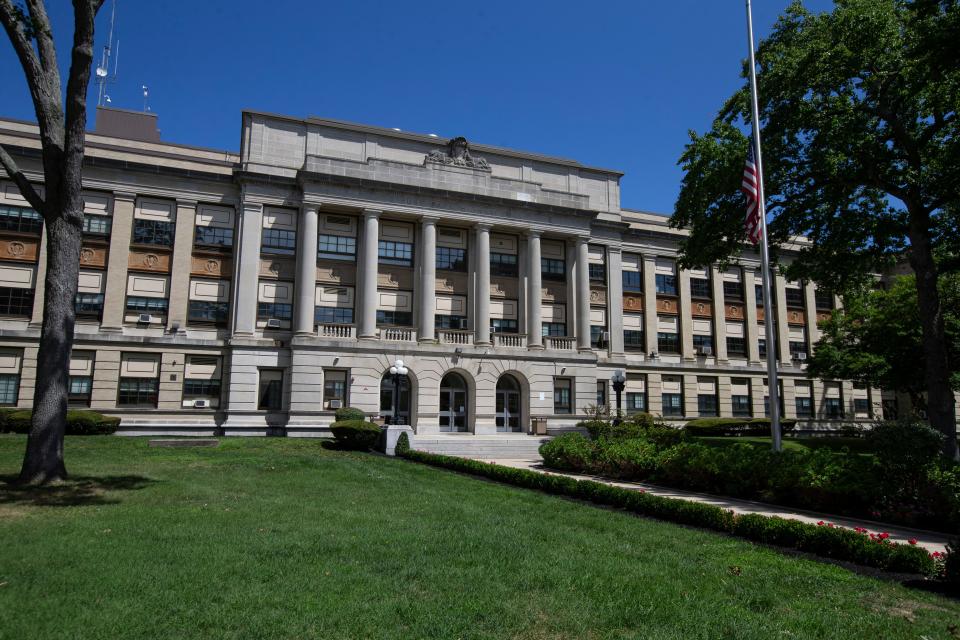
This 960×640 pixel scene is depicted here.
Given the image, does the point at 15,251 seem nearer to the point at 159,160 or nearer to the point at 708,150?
the point at 159,160

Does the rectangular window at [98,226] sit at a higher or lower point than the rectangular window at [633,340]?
higher

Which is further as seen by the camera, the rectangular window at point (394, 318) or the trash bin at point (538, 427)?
the rectangular window at point (394, 318)

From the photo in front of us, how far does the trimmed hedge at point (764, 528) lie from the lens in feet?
26.4

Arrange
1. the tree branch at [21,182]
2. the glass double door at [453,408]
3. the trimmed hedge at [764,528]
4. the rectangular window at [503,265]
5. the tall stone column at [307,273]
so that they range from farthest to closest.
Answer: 1. the rectangular window at [503,265]
2. the glass double door at [453,408]
3. the tall stone column at [307,273]
4. the tree branch at [21,182]
5. the trimmed hedge at [764,528]

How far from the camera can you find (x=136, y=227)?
35250mm

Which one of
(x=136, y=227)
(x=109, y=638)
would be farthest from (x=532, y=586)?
(x=136, y=227)

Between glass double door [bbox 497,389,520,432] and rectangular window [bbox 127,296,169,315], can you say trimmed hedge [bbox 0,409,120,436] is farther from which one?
glass double door [bbox 497,389,520,432]

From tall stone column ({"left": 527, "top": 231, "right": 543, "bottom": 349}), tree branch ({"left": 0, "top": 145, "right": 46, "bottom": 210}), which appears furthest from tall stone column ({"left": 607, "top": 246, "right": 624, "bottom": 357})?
tree branch ({"left": 0, "top": 145, "right": 46, "bottom": 210})

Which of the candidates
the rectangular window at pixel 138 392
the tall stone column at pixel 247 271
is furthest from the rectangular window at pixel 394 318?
the rectangular window at pixel 138 392

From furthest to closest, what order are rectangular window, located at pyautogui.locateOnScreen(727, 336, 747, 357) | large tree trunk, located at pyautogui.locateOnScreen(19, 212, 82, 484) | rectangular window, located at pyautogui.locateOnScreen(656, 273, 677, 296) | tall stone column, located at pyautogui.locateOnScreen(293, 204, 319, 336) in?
rectangular window, located at pyautogui.locateOnScreen(727, 336, 747, 357) < rectangular window, located at pyautogui.locateOnScreen(656, 273, 677, 296) < tall stone column, located at pyautogui.locateOnScreen(293, 204, 319, 336) < large tree trunk, located at pyautogui.locateOnScreen(19, 212, 82, 484)

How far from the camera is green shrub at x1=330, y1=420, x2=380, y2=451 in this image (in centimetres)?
2700

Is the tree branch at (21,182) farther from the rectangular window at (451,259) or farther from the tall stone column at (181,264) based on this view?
the rectangular window at (451,259)

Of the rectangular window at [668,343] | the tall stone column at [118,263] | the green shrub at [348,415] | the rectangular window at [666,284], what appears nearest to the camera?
the green shrub at [348,415]

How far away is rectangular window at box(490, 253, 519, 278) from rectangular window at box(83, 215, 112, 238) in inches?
878
